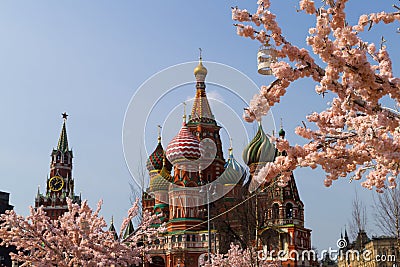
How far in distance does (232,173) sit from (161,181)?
6.41 m

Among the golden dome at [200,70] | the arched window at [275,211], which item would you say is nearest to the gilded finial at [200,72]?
the golden dome at [200,70]

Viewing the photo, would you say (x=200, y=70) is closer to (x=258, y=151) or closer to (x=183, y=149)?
(x=258, y=151)

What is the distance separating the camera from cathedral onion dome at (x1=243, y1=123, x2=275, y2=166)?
43250 mm

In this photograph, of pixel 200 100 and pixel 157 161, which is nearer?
pixel 200 100

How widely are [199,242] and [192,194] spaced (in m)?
3.88

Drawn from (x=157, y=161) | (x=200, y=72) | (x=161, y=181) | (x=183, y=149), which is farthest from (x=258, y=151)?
(x=157, y=161)

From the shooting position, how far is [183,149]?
1636 inches

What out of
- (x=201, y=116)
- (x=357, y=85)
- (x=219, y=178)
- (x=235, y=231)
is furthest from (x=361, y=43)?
(x=201, y=116)

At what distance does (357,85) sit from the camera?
504cm

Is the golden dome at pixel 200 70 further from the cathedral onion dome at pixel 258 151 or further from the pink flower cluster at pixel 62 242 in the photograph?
the pink flower cluster at pixel 62 242

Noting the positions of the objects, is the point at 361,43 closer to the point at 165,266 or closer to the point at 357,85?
the point at 357,85

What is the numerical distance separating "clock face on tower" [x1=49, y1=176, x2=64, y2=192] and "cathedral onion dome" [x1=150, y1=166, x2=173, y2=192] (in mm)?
27856

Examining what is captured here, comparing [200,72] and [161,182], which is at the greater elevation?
[200,72]

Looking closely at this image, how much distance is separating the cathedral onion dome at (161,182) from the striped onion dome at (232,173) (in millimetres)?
4763
